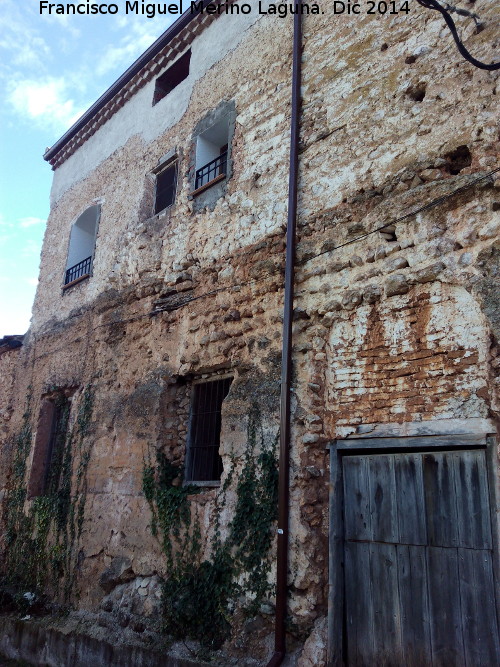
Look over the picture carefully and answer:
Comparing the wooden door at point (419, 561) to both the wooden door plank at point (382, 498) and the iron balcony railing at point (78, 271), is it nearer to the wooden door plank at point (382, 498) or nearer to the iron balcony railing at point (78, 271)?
the wooden door plank at point (382, 498)

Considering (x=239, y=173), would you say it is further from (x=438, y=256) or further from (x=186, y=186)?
(x=438, y=256)

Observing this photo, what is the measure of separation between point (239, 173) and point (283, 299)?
2.03 metres

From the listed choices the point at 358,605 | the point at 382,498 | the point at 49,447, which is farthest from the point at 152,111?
the point at 358,605

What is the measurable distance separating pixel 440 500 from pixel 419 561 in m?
0.48

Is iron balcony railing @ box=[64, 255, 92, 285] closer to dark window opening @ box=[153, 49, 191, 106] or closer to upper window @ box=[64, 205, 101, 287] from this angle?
upper window @ box=[64, 205, 101, 287]

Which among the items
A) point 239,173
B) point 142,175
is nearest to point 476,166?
point 239,173

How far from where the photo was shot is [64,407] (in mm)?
8945

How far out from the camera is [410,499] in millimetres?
4316

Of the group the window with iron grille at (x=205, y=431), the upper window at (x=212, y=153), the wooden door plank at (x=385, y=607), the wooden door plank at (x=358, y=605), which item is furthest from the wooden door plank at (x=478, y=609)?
the upper window at (x=212, y=153)

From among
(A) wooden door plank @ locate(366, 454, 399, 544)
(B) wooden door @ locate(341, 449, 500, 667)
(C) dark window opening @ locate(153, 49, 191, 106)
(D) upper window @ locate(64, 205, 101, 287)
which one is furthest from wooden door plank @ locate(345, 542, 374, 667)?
(C) dark window opening @ locate(153, 49, 191, 106)

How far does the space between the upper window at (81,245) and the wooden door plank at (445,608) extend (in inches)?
294

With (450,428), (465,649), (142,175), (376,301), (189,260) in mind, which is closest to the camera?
(465,649)

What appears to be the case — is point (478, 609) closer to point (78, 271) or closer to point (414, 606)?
point (414, 606)

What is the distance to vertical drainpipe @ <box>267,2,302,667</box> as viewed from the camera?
460cm
